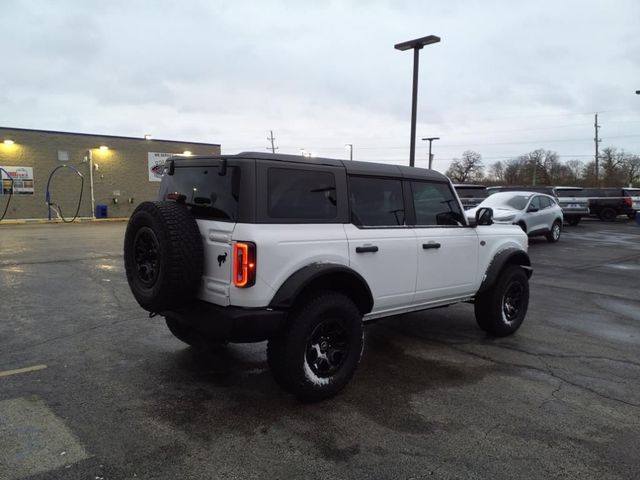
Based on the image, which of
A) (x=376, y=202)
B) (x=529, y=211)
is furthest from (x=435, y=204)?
(x=529, y=211)

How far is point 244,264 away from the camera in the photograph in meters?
3.43

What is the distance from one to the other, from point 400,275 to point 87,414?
2806 mm

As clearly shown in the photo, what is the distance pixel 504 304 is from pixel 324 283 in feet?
9.35

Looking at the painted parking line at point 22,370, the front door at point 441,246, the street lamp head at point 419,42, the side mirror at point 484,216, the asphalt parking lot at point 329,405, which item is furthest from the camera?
the street lamp head at point 419,42

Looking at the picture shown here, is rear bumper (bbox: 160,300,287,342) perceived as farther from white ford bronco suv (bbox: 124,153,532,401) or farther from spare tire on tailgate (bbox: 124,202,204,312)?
spare tire on tailgate (bbox: 124,202,204,312)

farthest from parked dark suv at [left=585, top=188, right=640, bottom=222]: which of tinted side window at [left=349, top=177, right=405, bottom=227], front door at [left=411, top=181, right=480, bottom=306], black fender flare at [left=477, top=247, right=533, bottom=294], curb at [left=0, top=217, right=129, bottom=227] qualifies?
tinted side window at [left=349, top=177, right=405, bottom=227]

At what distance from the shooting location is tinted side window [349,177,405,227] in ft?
14.1

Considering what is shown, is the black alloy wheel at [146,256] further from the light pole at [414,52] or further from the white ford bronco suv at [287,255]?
the light pole at [414,52]

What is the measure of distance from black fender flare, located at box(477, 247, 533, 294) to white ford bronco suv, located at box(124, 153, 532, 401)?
3.12 feet

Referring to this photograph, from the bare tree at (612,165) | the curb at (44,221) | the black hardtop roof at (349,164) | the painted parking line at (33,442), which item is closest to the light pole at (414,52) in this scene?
the black hardtop roof at (349,164)

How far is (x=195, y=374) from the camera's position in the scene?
14.4 ft

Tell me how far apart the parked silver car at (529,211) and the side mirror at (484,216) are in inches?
368

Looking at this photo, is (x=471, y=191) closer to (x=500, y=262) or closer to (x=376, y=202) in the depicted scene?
(x=500, y=262)

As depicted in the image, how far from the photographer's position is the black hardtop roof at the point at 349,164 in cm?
371
